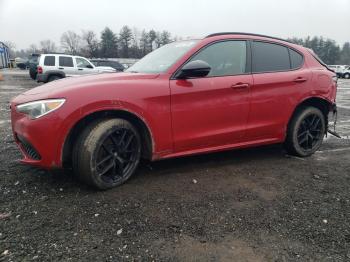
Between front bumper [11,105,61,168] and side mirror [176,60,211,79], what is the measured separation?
4.70 feet

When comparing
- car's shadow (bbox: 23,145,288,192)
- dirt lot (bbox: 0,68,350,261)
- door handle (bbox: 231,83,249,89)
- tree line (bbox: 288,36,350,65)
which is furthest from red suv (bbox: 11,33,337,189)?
tree line (bbox: 288,36,350,65)

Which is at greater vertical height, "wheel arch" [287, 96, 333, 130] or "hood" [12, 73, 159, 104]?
"hood" [12, 73, 159, 104]

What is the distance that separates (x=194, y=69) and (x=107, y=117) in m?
1.08

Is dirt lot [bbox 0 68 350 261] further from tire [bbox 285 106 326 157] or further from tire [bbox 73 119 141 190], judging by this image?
tire [bbox 285 106 326 157]

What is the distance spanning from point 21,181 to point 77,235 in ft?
4.68

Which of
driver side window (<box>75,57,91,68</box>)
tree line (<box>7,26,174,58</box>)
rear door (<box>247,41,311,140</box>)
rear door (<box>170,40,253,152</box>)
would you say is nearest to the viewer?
rear door (<box>170,40,253,152</box>)

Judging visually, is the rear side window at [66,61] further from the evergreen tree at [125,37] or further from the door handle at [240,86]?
the evergreen tree at [125,37]

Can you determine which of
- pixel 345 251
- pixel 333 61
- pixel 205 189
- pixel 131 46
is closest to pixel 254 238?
pixel 345 251

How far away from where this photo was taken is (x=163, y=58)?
4.27m

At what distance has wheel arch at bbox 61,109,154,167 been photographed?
337cm

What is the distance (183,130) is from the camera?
12.5 ft

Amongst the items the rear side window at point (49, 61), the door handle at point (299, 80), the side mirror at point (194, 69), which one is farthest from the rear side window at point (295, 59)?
the rear side window at point (49, 61)

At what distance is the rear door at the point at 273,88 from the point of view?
171 inches

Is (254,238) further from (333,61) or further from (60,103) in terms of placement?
(333,61)
